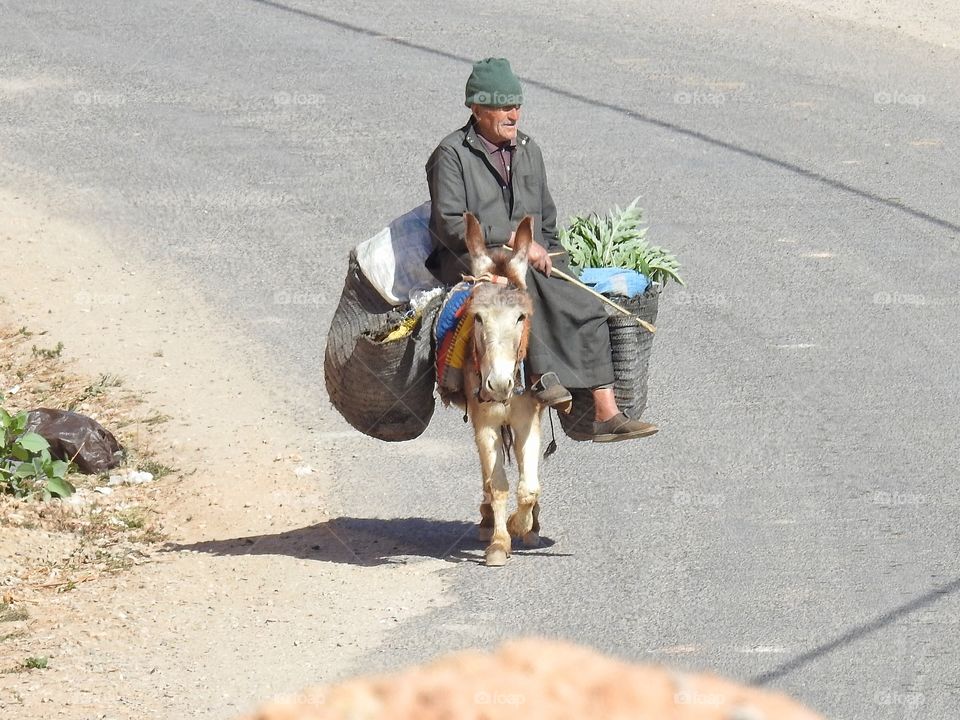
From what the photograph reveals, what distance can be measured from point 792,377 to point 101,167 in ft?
26.4

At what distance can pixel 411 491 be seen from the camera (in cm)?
1034

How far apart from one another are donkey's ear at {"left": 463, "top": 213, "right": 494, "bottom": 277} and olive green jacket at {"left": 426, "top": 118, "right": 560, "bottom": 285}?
23 centimetres

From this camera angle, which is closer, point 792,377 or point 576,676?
point 576,676

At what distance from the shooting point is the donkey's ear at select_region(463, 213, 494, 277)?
8.45 m

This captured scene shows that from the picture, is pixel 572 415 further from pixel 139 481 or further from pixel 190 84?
pixel 190 84

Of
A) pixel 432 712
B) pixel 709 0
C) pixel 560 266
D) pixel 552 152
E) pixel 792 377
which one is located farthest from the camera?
pixel 709 0

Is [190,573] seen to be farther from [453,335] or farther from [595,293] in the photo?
[595,293]

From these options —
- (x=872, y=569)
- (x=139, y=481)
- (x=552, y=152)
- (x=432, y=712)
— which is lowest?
(x=139, y=481)

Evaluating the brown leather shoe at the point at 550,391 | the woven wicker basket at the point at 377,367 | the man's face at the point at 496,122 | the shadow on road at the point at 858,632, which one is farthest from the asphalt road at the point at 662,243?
the man's face at the point at 496,122

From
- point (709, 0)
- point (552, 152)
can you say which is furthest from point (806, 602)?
point (709, 0)

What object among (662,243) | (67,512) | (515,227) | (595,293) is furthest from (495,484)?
(662,243)

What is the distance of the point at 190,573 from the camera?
923cm

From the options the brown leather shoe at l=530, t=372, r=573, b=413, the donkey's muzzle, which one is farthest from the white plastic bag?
the donkey's muzzle

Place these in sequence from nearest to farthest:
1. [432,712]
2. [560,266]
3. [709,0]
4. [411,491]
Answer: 1. [432,712]
2. [560,266]
3. [411,491]
4. [709,0]
